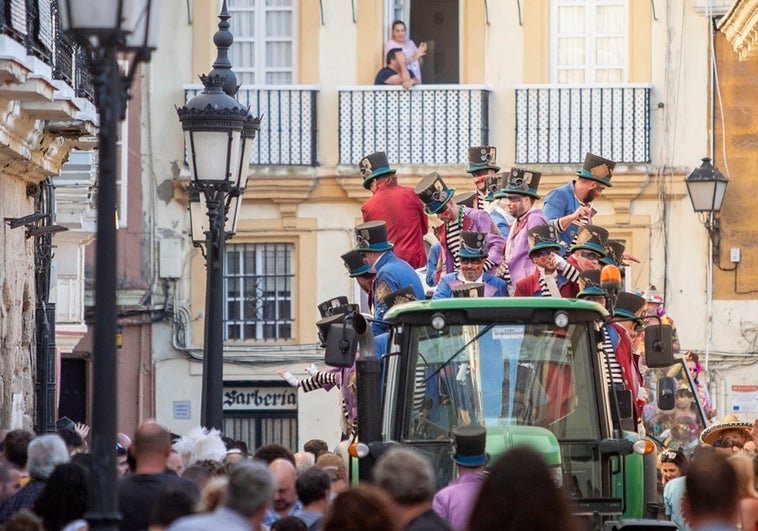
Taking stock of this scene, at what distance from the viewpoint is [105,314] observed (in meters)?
8.80

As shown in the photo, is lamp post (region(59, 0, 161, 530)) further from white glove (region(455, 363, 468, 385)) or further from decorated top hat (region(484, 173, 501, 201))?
decorated top hat (region(484, 173, 501, 201))

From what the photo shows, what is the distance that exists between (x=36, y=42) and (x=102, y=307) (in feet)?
27.5

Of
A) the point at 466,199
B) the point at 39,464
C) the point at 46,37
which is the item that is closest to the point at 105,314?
the point at 39,464

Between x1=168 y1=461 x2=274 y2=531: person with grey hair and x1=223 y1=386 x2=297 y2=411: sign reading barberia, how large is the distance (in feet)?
70.2

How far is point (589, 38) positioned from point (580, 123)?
4.34ft

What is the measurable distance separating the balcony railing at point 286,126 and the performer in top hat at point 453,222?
14.1 metres

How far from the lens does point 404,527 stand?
27.6ft

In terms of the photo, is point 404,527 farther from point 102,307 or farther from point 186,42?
point 186,42

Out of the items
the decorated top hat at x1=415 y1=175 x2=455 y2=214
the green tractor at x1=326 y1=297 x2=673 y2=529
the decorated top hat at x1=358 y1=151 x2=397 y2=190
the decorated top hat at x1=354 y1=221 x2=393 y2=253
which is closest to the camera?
the green tractor at x1=326 y1=297 x2=673 y2=529

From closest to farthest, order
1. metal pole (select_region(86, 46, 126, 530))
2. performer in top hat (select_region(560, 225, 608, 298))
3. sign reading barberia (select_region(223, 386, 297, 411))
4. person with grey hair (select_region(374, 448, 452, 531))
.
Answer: person with grey hair (select_region(374, 448, 452, 531)), metal pole (select_region(86, 46, 126, 530)), performer in top hat (select_region(560, 225, 608, 298)), sign reading barberia (select_region(223, 386, 297, 411))

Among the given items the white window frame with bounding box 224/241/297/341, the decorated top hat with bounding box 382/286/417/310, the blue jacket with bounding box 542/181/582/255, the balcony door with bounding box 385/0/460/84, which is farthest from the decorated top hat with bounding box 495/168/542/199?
the balcony door with bounding box 385/0/460/84

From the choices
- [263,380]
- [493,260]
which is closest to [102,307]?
[493,260]

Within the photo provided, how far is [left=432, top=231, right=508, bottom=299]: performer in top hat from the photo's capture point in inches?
576

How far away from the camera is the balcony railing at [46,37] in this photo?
1566cm
